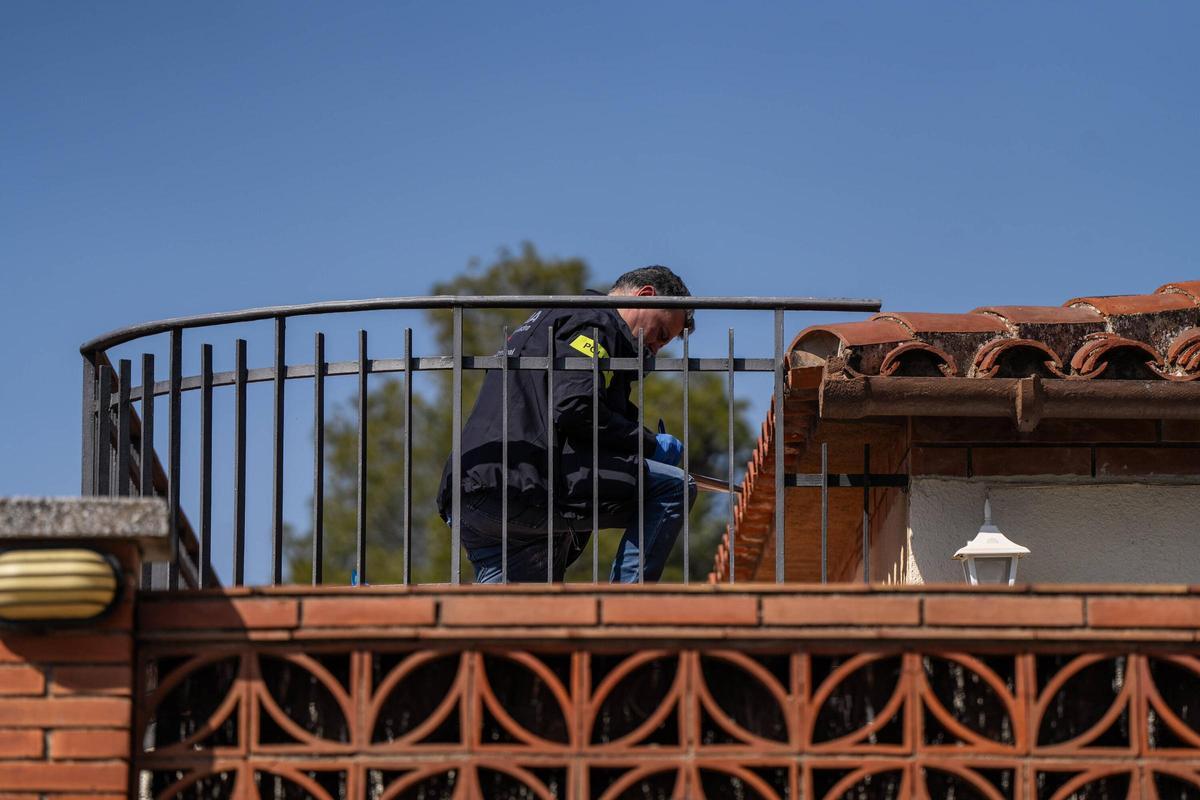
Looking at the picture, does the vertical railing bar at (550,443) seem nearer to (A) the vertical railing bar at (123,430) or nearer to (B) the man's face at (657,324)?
(B) the man's face at (657,324)

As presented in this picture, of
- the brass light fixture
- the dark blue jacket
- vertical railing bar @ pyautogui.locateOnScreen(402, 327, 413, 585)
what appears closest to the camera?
the brass light fixture

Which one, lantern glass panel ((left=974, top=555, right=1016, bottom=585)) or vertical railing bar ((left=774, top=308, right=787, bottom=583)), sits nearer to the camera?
vertical railing bar ((left=774, top=308, right=787, bottom=583))

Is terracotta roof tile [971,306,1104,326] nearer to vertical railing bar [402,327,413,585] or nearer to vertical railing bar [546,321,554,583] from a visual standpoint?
vertical railing bar [546,321,554,583]

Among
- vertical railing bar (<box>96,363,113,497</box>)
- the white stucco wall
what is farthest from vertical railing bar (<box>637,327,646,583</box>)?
vertical railing bar (<box>96,363,113,497</box>)

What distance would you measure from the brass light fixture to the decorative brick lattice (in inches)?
8.8

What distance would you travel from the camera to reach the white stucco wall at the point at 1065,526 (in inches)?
238

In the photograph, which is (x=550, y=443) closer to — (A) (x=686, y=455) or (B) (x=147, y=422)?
(A) (x=686, y=455)

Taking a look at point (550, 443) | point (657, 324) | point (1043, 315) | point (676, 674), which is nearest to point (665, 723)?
point (676, 674)

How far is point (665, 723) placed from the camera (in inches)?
171

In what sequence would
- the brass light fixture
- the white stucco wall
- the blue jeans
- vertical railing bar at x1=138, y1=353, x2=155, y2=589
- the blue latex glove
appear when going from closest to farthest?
the brass light fixture → vertical railing bar at x1=138, y1=353, x2=155, y2=589 → the blue jeans → the blue latex glove → the white stucco wall

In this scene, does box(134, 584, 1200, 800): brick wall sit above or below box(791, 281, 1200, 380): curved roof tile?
below

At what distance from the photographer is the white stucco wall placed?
6.05 m

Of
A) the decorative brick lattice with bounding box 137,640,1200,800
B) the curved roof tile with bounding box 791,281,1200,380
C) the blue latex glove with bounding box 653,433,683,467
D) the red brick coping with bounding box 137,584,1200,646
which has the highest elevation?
the curved roof tile with bounding box 791,281,1200,380

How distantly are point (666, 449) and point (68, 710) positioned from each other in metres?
2.22
